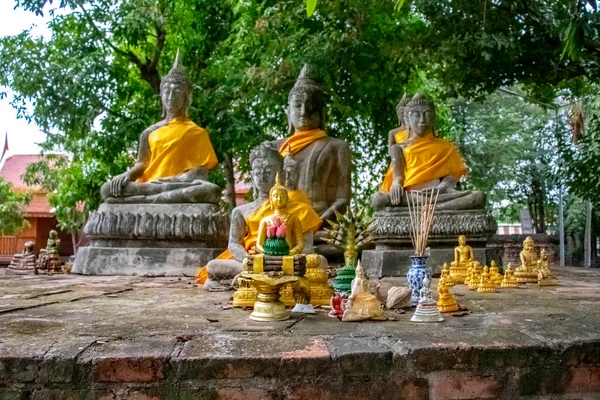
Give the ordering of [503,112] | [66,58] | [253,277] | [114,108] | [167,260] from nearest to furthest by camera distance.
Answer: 1. [253,277]
2. [167,260]
3. [66,58]
4. [114,108]
5. [503,112]

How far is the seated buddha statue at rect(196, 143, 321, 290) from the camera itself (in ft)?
16.0

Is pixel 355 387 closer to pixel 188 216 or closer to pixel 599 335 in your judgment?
pixel 599 335

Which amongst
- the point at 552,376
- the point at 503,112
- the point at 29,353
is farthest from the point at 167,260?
the point at 503,112

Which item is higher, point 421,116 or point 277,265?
point 421,116

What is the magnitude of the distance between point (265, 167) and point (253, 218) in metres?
0.44

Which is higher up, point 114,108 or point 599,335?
point 114,108

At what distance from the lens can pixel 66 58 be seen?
9.96 metres

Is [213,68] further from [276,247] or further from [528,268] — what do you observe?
[276,247]

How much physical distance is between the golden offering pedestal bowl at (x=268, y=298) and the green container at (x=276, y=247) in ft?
2.04

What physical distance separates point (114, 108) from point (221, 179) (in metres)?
2.37

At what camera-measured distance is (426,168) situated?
7039mm

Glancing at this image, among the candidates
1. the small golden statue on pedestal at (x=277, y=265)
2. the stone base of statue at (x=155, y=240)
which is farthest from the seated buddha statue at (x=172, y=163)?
the small golden statue on pedestal at (x=277, y=265)

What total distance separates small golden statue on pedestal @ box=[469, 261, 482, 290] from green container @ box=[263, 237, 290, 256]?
1.91 metres

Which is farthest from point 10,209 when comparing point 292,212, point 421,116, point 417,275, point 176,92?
point 417,275
